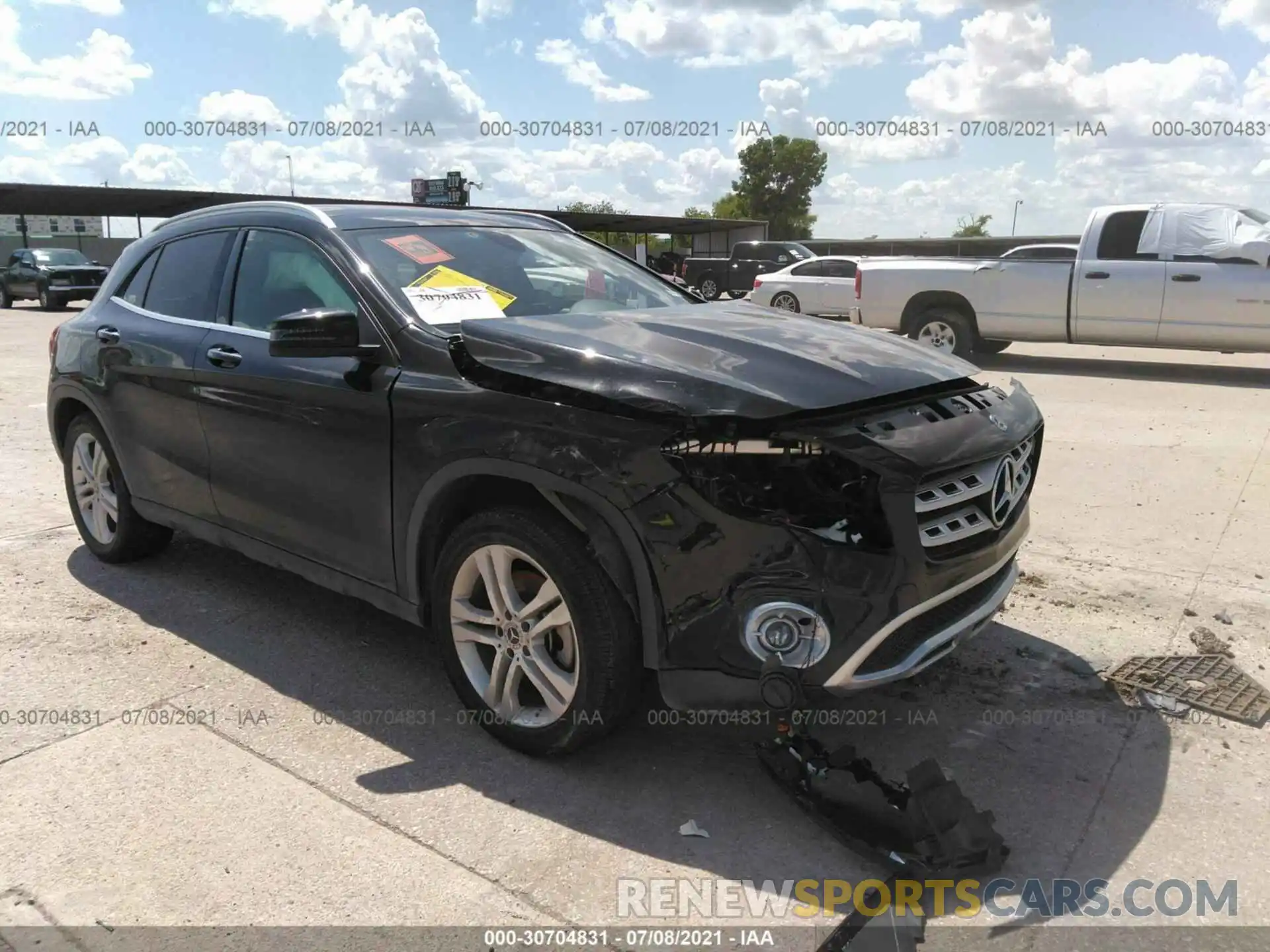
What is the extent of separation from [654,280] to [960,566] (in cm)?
223

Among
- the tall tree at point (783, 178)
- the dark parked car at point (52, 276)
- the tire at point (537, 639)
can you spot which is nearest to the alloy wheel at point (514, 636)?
the tire at point (537, 639)

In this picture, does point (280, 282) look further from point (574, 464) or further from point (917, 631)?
point (917, 631)

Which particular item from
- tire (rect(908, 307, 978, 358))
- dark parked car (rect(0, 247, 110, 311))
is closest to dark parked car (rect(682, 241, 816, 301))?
tire (rect(908, 307, 978, 358))

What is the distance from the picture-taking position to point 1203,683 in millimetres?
3580

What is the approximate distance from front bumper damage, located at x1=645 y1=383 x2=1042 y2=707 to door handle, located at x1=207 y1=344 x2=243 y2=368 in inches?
80.9

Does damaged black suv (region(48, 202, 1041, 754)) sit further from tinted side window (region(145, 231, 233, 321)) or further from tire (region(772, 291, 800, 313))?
tire (region(772, 291, 800, 313))

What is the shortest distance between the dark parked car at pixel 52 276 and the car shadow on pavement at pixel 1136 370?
22225 millimetres

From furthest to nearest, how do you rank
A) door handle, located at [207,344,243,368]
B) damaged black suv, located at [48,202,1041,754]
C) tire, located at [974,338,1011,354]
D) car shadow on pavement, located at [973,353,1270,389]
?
tire, located at [974,338,1011,354], car shadow on pavement, located at [973,353,1270,389], door handle, located at [207,344,243,368], damaged black suv, located at [48,202,1041,754]

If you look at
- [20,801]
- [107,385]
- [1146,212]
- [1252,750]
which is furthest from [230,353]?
[1146,212]

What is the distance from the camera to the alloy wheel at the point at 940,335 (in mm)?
12477

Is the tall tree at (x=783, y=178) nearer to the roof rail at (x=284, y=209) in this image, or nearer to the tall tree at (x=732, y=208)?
the tall tree at (x=732, y=208)

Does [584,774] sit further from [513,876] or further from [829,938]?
[829,938]

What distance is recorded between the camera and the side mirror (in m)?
3.21

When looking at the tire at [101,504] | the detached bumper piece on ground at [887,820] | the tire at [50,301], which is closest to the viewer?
the detached bumper piece on ground at [887,820]
